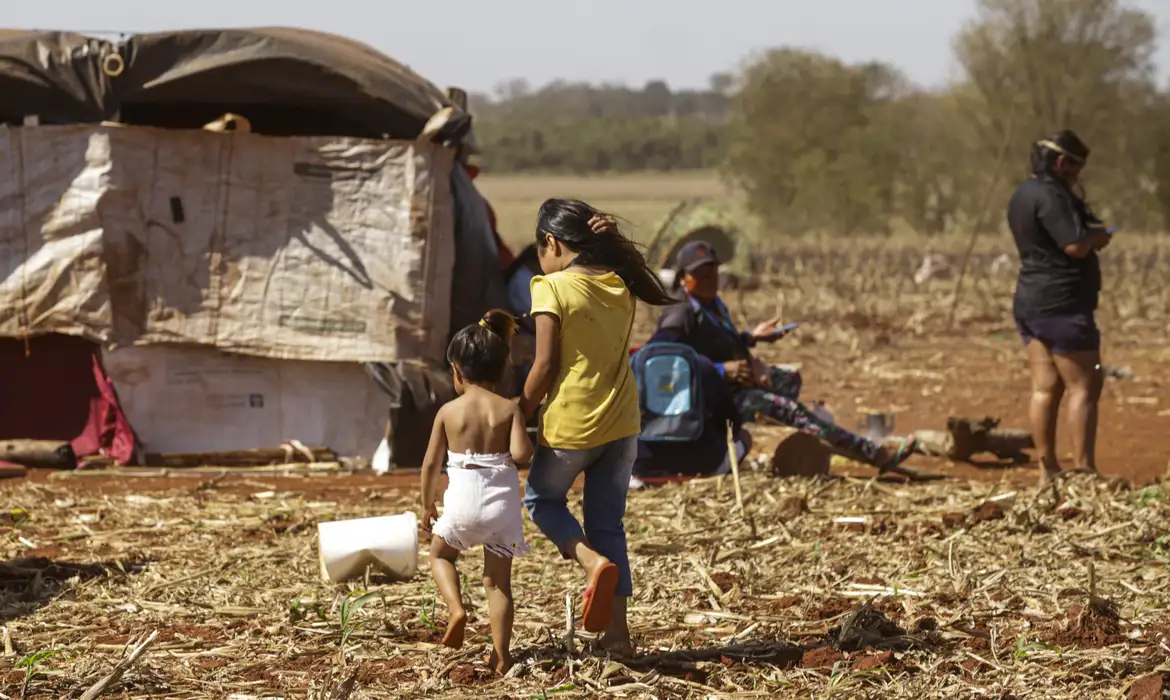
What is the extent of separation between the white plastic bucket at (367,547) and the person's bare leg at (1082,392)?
3.60 m

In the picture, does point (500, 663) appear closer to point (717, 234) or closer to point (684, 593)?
point (684, 593)

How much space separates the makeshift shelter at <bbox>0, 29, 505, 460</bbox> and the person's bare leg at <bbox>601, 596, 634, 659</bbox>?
4.08 metres

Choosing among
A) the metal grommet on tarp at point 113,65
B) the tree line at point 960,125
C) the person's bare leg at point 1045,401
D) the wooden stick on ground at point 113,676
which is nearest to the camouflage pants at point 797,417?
the person's bare leg at point 1045,401

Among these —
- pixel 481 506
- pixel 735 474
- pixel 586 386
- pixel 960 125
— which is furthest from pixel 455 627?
pixel 960 125

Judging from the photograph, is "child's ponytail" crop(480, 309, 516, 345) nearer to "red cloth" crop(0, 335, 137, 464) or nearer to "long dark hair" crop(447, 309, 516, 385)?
"long dark hair" crop(447, 309, 516, 385)

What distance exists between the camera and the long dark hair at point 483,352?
14.6 ft

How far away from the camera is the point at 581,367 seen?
4473mm

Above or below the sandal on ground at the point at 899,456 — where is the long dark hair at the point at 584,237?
above

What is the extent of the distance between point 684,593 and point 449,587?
1.40 m

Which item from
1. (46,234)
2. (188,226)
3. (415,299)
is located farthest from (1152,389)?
(46,234)

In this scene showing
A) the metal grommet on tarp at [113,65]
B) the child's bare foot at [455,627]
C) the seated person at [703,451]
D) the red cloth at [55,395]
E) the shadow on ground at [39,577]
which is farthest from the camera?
the red cloth at [55,395]

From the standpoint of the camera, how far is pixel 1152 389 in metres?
11.9

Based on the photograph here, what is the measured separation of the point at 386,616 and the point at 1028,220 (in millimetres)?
4096

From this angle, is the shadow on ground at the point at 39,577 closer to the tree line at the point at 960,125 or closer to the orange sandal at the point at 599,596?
the orange sandal at the point at 599,596
